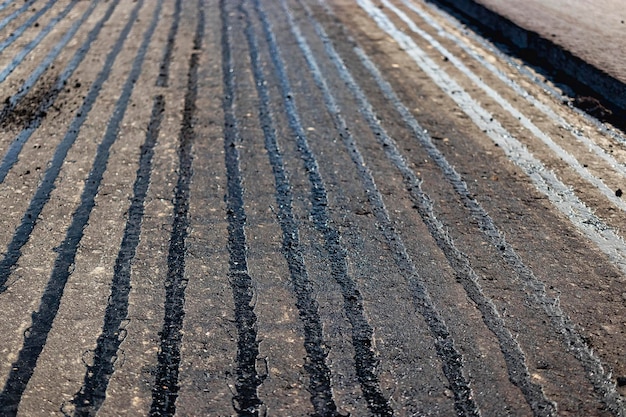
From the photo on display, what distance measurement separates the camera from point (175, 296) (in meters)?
3.81

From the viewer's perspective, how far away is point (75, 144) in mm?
5633

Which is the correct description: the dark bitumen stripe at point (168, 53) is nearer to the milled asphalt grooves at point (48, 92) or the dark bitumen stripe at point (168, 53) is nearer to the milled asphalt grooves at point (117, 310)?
the milled asphalt grooves at point (48, 92)

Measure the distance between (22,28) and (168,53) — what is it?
2519 mm

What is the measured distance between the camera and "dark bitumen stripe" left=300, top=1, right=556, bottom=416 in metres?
3.20

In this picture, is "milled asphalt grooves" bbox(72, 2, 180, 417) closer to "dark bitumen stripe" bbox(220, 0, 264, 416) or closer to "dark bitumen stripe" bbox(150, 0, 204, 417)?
"dark bitumen stripe" bbox(150, 0, 204, 417)

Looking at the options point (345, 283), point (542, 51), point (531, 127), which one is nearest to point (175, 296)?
point (345, 283)

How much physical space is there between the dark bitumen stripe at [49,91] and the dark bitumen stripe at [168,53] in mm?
837

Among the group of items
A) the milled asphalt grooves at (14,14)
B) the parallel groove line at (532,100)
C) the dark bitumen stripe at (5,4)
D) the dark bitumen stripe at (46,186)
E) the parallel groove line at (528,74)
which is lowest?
the dark bitumen stripe at (5,4)

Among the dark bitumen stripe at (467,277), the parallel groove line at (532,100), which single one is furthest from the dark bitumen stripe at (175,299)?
the parallel groove line at (532,100)

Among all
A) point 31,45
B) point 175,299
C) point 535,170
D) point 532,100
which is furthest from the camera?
A: point 31,45

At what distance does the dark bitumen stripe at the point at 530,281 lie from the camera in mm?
3246

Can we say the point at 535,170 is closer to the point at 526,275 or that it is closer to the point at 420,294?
the point at 526,275

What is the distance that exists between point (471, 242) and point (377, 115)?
2072mm

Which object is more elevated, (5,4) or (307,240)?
(307,240)
